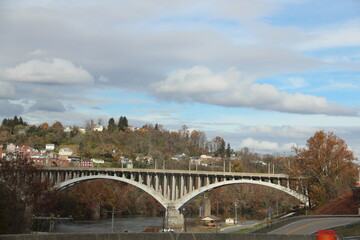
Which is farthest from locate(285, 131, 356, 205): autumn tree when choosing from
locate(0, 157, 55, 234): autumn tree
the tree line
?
locate(0, 157, 55, 234): autumn tree

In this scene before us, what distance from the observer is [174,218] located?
79375 mm

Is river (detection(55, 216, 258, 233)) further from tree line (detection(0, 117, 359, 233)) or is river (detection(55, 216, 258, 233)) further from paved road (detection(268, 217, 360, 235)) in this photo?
paved road (detection(268, 217, 360, 235))

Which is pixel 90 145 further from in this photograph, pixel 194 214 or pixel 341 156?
pixel 341 156

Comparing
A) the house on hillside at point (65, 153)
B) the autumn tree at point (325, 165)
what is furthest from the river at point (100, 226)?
the house on hillside at point (65, 153)

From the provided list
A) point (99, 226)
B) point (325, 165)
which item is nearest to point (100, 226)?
point (99, 226)

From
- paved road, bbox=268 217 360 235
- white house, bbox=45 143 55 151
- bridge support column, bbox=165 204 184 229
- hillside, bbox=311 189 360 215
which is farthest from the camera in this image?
white house, bbox=45 143 55 151

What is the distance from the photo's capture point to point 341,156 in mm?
70688

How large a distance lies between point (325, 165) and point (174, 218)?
2484 cm

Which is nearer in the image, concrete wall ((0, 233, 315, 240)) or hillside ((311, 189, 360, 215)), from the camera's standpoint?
concrete wall ((0, 233, 315, 240))

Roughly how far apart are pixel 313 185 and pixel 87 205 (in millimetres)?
51386

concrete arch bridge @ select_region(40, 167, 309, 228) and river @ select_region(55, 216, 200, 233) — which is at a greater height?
concrete arch bridge @ select_region(40, 167, 309, 228)

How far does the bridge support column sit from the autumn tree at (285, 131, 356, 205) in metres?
19.1

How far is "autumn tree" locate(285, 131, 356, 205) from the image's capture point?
2699 inches

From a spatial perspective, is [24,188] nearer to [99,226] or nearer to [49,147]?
[99,226]
